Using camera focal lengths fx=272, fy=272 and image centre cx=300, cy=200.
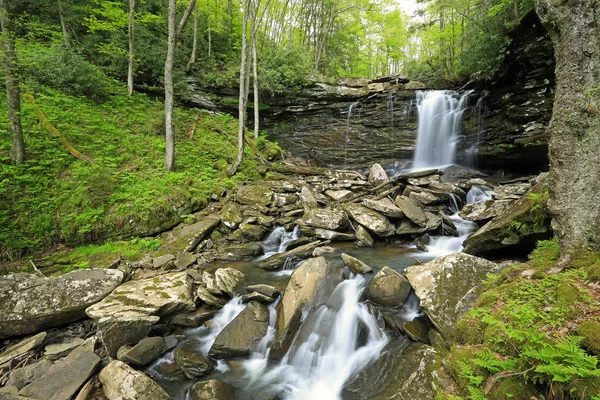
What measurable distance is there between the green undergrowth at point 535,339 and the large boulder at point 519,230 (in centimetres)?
192

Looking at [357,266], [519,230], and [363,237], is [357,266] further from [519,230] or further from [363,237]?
[519,230]

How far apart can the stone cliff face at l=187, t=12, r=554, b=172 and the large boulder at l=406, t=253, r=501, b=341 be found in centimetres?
1030

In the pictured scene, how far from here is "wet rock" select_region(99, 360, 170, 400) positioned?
3467 millimetres

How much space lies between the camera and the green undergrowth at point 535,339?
1.86 metres

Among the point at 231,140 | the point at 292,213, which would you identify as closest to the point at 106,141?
the point at 231,140

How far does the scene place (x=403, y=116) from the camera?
1609 cm

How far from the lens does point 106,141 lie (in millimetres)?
10766

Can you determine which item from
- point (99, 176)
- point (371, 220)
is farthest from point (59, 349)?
point (371, 220)

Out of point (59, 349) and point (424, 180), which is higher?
point (424, 180)

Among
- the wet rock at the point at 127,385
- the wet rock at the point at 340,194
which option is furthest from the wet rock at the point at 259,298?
the wet rock at the point at 340,194

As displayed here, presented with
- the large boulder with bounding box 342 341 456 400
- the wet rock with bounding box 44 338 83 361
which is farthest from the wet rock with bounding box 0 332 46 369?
the large boulder with bounding box 342 341 456 400

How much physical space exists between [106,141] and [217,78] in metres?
8.87

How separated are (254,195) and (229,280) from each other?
4.59 m

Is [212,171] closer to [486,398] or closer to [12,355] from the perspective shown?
[12,355]
